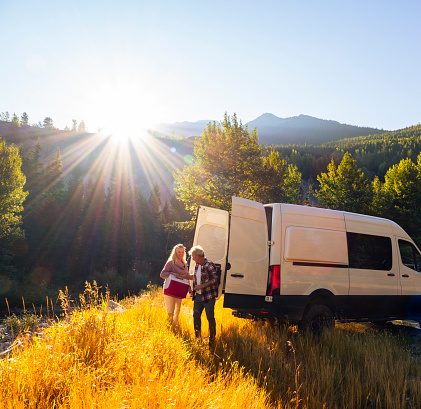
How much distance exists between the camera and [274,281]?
6301 millimetres

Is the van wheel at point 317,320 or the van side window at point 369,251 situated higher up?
the van side window at point 369,251

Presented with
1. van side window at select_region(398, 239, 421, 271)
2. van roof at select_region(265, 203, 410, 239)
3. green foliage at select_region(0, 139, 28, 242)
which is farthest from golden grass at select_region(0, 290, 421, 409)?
green foliage at select_region(0, 139, 28, 242)

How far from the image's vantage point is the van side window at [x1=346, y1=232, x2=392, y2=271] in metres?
7.38

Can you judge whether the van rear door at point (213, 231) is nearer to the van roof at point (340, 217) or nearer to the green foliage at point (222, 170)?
the van roof at point (340, 217)

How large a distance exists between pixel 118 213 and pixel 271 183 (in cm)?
3718

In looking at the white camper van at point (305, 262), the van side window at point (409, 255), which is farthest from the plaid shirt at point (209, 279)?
the van side window at point (409, 255)

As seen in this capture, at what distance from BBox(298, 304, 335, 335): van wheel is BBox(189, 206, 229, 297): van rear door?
2.17 m

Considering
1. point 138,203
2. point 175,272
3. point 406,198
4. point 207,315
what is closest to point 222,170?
point 175,272

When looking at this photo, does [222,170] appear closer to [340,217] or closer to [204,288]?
[340,217]

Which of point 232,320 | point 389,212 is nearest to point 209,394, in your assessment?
point 232,320

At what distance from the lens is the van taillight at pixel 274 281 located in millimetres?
6258

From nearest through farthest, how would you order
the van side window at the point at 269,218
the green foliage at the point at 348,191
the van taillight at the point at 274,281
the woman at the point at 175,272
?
the van taillight at the point at 274,281
the woman at the point at 175,272
the van side window at the point at 269,218
the green foliage at the point at 348,191

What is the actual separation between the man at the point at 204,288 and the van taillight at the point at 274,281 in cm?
114

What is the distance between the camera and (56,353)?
373 centimetres
